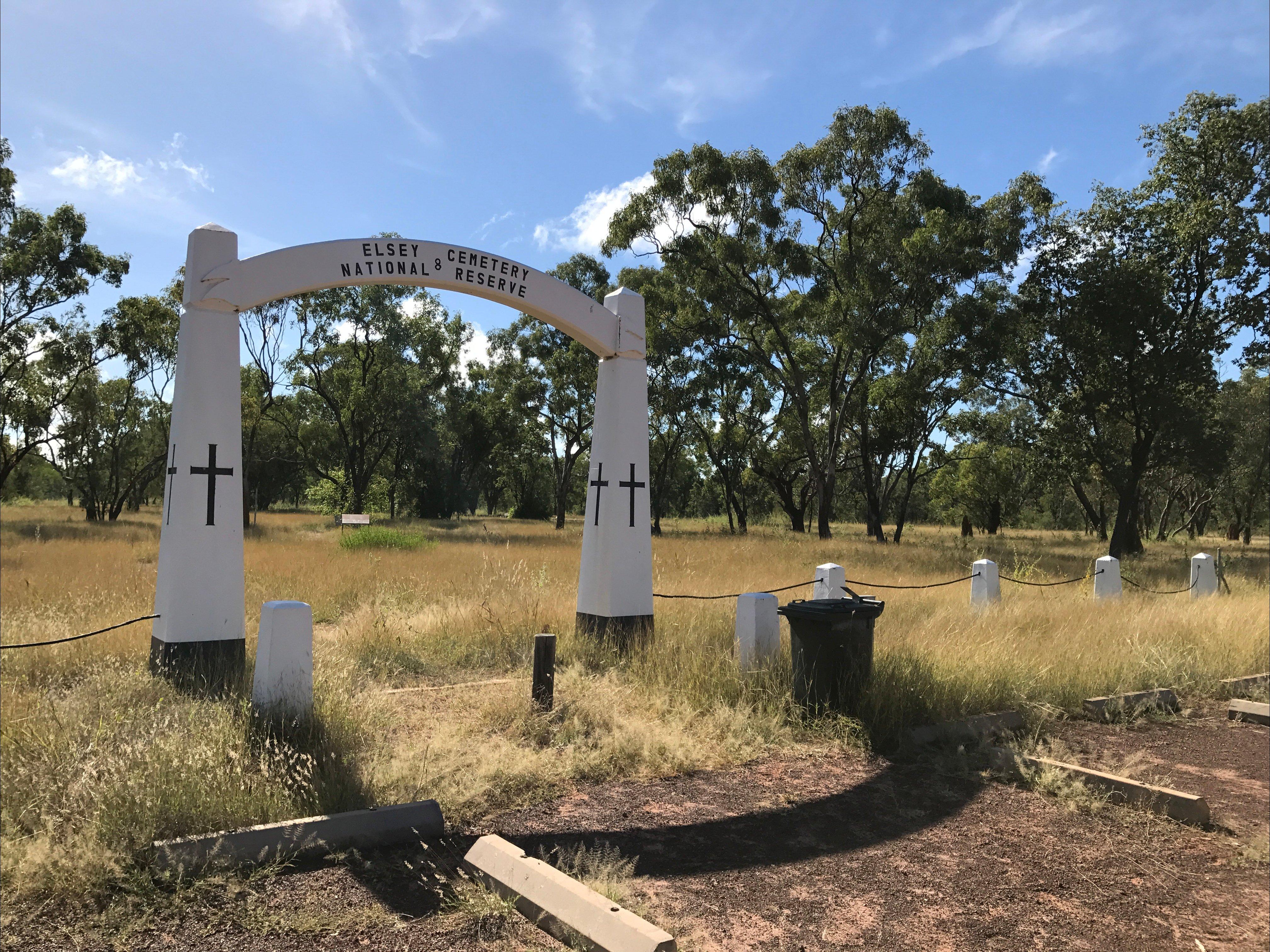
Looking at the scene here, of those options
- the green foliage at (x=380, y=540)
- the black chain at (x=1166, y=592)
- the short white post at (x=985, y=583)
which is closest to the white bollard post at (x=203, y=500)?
the short white post at (x=985, y=583)

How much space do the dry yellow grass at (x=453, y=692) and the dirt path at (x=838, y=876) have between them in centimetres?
47

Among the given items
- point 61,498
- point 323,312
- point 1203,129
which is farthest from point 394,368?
point 61,498

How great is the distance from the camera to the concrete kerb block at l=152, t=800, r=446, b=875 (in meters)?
3.89

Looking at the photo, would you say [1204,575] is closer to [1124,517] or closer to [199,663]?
[1124,517]

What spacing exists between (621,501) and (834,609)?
2909mm

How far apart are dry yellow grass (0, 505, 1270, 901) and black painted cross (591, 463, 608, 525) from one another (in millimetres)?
1310

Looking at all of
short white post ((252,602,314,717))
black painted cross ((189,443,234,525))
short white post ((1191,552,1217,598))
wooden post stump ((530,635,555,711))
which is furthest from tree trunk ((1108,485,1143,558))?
short white post ((252,602,314,717))

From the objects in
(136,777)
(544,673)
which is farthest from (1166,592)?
(136,777)

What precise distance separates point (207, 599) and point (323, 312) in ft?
96.9

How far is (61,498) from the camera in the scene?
98.7 metres

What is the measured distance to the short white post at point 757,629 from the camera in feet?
23.7

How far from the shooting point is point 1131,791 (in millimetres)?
5207

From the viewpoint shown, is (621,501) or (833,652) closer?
(833,652)

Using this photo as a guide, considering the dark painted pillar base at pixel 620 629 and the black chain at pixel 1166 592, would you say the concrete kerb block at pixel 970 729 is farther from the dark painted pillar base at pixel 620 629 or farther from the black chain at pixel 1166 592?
the black chain at pixel 1166 592
